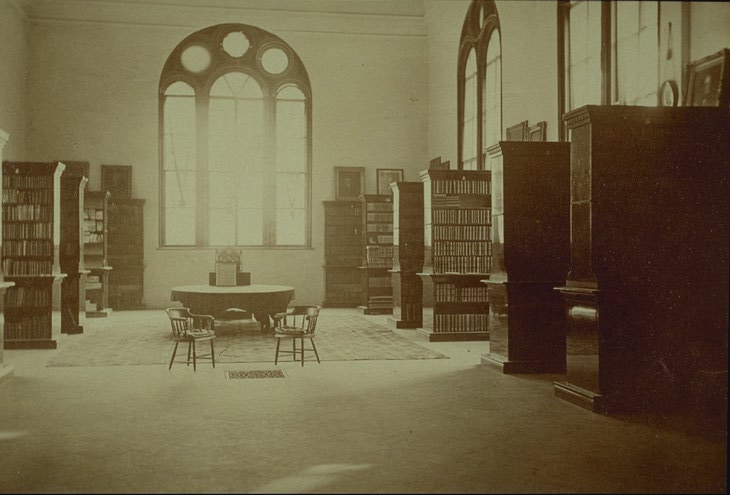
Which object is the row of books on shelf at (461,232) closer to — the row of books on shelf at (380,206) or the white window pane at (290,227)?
the row of books on shelf at (380,206)

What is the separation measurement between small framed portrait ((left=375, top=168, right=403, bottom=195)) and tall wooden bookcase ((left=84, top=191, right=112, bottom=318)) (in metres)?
5.40

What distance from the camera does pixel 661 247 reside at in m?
5.73

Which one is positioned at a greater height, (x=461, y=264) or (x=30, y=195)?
(x=30, y=195)

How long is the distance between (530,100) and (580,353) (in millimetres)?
5184

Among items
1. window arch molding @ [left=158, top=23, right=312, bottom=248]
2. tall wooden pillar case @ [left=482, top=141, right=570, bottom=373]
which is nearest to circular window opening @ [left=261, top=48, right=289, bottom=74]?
window arch molding @ [left=158, top=23, right=312, bottom=248]

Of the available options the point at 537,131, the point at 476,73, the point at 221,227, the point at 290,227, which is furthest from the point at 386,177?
the point at 537,131

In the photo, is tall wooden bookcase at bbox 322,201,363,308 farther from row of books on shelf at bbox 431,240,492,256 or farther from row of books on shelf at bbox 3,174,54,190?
row of books on shelf at bbox 3,174,54,190

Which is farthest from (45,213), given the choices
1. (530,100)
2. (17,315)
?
(530,100)

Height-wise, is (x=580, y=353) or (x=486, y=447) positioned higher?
(x=580, y=353)

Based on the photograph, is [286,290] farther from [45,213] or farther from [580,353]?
[580,353]

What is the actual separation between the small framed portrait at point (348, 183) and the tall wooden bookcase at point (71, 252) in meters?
6.16

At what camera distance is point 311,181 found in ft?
51.4

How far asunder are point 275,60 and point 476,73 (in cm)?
483

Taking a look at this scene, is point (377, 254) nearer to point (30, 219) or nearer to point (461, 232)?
point (461, 232)
